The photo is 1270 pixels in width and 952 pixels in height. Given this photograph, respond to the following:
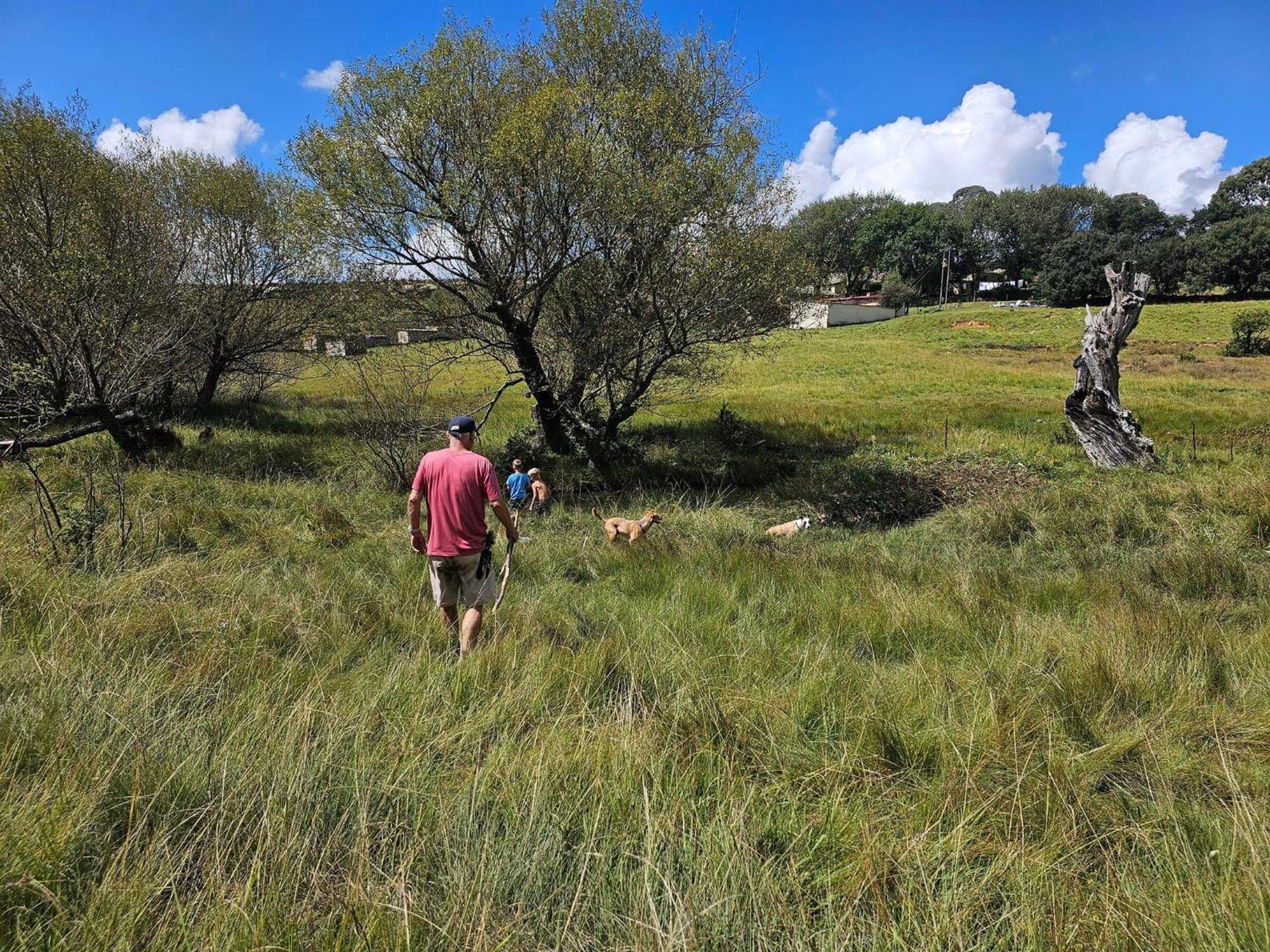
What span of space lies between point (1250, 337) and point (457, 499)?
1898 inches

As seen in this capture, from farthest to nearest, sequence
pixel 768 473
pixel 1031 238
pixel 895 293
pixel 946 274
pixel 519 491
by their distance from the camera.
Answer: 1. pixel 1031 238
2. pixel 946 274
3. pixel 895 293
4. pixel 768 473
5. pixel 519 491

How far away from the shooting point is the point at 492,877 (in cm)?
201

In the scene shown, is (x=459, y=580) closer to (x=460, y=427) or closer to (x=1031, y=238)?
(x=460, y=427)

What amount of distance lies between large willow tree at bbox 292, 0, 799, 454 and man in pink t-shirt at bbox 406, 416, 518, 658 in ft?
21.1

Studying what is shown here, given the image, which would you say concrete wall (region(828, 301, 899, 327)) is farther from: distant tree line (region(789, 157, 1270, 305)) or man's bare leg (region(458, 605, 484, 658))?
man's bare leg (region(458, 605, 484, 658))

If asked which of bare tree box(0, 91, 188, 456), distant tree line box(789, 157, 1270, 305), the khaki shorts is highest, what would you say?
distant tree line box(789, 157, 1270, 305)

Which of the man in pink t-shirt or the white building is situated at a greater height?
the white building

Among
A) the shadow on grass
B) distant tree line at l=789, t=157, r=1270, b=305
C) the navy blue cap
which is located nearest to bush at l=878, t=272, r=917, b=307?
distant tree line at l=789, t=157, r=1270, b=305

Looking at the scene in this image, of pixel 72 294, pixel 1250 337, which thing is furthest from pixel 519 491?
pixel 1250 337

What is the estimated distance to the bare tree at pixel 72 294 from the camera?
33.4 feet

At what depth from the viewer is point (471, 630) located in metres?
4.41

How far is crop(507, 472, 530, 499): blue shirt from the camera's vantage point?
30.8 feet

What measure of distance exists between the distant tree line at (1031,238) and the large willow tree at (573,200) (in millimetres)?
65291

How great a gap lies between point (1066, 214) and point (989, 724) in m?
115
